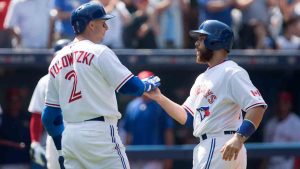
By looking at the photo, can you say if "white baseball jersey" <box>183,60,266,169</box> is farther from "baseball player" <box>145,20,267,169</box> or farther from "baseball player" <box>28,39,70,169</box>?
"baseball player" <box>28,39,70,169</box>

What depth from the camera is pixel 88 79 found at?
257 inches

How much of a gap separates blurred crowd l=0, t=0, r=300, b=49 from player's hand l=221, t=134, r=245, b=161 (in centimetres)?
486

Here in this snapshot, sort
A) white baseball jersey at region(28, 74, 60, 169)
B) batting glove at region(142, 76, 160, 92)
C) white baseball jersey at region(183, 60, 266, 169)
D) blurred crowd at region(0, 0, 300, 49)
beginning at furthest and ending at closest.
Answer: blurred crowd at region(0, 0, 300, 49) < white baseball jersey at region(28, 74, 60, 169) < batting glove at region(142, 76, 160, 92) < white baseball jersey at region(183, 60, 266, 169)

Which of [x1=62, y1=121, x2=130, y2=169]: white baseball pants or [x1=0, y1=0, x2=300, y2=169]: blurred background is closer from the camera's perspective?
[x1=62, y1=121, x2=130, y2=169]: white baseball pants

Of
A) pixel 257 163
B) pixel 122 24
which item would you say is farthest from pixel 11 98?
pixel 257 163

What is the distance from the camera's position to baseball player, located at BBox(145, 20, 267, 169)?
21.3 feet

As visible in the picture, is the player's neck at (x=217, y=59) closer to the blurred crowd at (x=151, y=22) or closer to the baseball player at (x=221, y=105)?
the baseball player at (x=221, y=105)

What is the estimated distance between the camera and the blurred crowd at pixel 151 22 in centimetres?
1091

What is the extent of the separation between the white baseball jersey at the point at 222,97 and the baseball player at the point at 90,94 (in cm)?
47

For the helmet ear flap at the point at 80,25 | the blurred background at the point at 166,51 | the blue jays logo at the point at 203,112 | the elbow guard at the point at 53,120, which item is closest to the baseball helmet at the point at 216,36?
the blue jays logo at the point at 203,112

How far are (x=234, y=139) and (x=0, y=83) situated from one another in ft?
19.4

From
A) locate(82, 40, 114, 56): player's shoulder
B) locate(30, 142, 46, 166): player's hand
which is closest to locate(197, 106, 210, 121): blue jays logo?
locate(82, 40, 114, 56): player's shoulder

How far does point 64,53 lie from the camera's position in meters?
6.67

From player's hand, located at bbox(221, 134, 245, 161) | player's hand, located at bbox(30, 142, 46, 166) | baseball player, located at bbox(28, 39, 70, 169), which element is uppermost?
player's hand, located at bbox(221, 134, 245, 161)
